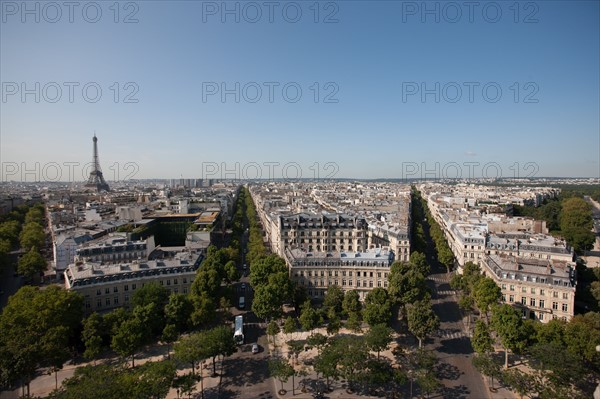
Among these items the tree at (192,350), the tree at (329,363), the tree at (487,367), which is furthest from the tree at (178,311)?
the tree at (487,367)

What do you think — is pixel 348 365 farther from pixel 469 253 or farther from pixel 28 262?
pixel 28 262

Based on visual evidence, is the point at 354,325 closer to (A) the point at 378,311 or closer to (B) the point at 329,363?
(A) the point at 378,311

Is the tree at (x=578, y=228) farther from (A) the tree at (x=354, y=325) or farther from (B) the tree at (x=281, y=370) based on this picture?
(B) the tree at (x=281, y=370)

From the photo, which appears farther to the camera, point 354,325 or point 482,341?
point 354,325

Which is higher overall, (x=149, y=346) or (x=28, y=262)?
(x=28, y=262)

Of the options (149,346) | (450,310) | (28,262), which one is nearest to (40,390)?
(149,346)

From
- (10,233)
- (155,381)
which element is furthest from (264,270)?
(10,233)
